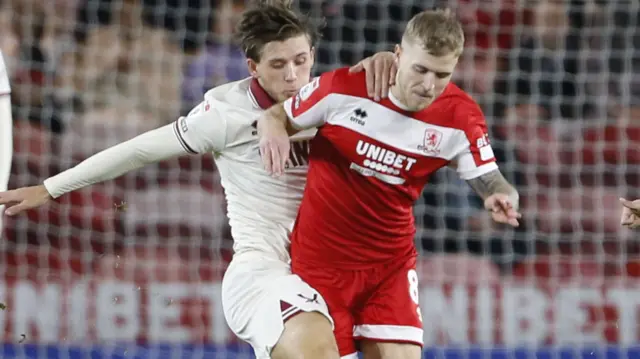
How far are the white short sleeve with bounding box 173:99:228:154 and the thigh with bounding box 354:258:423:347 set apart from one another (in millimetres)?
661

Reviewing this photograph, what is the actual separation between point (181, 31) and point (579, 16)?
2306 millimetres

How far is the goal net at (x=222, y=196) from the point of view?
555 cm

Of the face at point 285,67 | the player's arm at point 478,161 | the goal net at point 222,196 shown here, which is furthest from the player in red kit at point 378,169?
the goal net at point 222,196

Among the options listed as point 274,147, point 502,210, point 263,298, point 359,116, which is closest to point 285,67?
point 359,116

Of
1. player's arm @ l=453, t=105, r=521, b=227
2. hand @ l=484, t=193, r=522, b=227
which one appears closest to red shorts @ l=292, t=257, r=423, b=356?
player's arm @ l=453, t=105, r=521, b=227

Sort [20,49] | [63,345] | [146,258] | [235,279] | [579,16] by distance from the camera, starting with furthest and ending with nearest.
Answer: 1. [579,16]
2. [20,49]
3. [146,258]
4. [63,345]
5. [235,279]

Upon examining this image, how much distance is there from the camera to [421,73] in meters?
3.10

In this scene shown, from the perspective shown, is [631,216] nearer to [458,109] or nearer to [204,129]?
[458,109]

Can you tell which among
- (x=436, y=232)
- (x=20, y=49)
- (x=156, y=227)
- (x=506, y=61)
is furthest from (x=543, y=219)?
(x=20, y=49)

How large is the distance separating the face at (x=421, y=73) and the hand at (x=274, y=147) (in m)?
0.36

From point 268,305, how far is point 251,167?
482mm

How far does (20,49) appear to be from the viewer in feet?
20.3

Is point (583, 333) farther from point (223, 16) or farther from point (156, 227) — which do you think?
point (223, 16)

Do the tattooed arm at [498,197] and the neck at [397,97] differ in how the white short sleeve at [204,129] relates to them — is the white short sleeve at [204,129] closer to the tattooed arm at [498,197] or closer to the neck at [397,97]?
the neck at [397,97]
